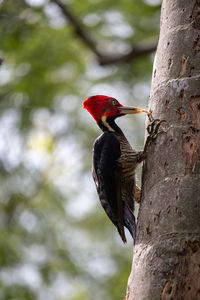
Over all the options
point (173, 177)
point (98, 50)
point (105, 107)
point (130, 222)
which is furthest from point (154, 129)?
point (98, 50)

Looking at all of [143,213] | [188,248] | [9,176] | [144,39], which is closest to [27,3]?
[144,39]

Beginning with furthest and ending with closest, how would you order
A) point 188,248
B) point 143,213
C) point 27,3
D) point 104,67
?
point 104,67 → point 27,3 → point 143,213 → point 188,248

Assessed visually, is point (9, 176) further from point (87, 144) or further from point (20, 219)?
point (87, 144)

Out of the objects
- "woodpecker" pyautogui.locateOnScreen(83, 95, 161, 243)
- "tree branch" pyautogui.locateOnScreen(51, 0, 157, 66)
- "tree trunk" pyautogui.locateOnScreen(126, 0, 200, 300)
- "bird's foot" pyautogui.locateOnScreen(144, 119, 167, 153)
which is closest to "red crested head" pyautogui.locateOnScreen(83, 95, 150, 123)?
"woodpecker" pyautogui.locateOnScreen(83, 95, 161, 243)

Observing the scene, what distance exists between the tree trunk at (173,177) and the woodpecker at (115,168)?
0.39 m

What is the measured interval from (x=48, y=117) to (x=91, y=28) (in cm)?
172

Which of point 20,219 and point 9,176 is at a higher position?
point 9,176

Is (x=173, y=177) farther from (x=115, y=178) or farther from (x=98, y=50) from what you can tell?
(x=98, y=50)

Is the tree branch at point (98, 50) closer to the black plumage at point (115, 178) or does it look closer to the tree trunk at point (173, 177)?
the black plumage at point (115, 178)

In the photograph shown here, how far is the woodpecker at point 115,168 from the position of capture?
380 cm

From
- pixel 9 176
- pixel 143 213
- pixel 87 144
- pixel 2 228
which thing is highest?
pixel 87 144

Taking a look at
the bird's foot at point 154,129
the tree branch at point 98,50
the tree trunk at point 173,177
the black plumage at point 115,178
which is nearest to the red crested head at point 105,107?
the black plumage at point 115,178

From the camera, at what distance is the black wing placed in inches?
150

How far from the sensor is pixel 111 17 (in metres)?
7.60
